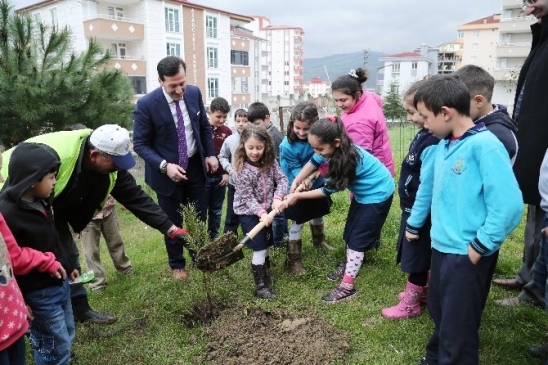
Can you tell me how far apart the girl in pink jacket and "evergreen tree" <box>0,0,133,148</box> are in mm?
4599

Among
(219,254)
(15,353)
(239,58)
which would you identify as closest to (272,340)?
(219,254)

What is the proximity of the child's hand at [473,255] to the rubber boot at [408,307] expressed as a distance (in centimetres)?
123

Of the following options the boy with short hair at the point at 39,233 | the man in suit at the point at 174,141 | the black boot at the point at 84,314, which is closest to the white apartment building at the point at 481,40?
the man in suit at the point at 174,141

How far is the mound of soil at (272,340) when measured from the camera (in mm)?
2809

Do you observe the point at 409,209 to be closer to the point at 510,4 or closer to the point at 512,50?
the point at 512,50

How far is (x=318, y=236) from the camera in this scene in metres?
5.05

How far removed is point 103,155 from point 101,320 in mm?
1611

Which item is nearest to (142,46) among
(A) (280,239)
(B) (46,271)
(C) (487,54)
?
(A) (280,239)

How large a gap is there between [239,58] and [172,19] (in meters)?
8.70

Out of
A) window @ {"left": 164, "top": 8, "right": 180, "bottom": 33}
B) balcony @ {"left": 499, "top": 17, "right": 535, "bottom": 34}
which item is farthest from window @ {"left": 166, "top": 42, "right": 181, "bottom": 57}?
balcony @ {"left": 499, "top": 17, "right": 535, "bottom": 34}

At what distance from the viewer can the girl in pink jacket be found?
Answer: 399 centimetres

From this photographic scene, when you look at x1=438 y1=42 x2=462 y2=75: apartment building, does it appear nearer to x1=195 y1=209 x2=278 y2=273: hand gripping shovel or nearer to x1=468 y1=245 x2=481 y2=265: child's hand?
x1=195 y1=209 x2=278 y2=273: hand gripping shovel

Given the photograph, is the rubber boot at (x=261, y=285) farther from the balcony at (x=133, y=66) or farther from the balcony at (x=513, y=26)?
the balcony at (x=513, y=26)

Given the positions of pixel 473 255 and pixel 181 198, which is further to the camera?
pixel 181 198
